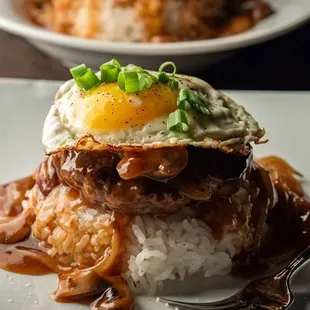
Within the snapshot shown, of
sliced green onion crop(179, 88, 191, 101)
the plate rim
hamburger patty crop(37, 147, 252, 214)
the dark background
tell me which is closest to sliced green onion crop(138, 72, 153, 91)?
sliced green onion crop(179, 88, 191, 101)

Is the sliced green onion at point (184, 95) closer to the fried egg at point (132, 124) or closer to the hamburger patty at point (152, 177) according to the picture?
the fried egg at point (132, 124)

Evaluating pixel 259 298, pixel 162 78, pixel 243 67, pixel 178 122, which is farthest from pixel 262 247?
pixel 243 67

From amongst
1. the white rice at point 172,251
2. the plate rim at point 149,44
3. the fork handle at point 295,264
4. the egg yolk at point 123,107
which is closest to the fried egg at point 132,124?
the egg yolk at point 123,107

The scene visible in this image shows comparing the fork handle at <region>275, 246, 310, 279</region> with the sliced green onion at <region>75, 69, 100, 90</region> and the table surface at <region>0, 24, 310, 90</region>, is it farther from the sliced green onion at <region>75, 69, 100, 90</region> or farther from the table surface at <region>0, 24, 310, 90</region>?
the table surface at <region>0, 24, 310, 90</region>

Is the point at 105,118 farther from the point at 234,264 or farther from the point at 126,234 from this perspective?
the point at 234,264

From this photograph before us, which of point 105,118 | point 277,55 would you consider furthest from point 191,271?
point 277,55

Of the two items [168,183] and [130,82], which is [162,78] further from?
[168,183]
